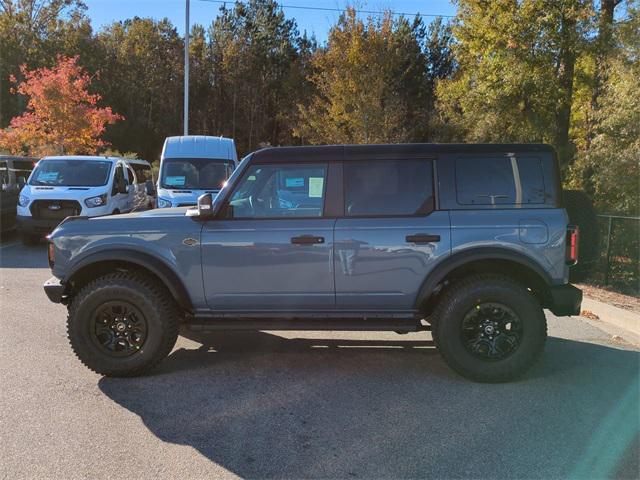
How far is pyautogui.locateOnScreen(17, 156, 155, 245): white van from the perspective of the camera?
36.3ft

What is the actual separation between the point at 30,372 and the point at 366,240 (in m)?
3.09

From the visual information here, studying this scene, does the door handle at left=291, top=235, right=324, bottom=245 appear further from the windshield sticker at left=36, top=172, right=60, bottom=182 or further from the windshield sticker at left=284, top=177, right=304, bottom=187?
the windshield sticker at left=36, top=172, right=60, bottom=182

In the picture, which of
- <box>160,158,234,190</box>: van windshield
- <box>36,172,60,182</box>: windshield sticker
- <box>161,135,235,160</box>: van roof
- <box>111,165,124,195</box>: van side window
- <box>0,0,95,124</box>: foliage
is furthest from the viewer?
<box>0,0,95,124</box>: foliage

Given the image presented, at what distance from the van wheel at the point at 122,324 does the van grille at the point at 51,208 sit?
295 inches

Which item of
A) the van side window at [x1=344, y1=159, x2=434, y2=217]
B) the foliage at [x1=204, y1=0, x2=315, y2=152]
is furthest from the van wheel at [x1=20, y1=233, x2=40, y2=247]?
the foliage at [x1=204, y1=0, x2=315, y2=152]

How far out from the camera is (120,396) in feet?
13.3

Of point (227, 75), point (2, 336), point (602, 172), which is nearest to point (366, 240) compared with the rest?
point (2, 336)

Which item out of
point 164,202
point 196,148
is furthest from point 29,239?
point 196,148

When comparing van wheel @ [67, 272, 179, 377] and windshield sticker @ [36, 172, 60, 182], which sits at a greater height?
windshield sticker @ [36, 172, 60, 182]

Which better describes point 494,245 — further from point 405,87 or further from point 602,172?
point 405,87

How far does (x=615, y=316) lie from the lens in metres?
6.32

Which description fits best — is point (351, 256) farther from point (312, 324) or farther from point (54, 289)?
point (54, 289)

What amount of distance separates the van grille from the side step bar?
26.2 feet

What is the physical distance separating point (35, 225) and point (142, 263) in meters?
8.17
